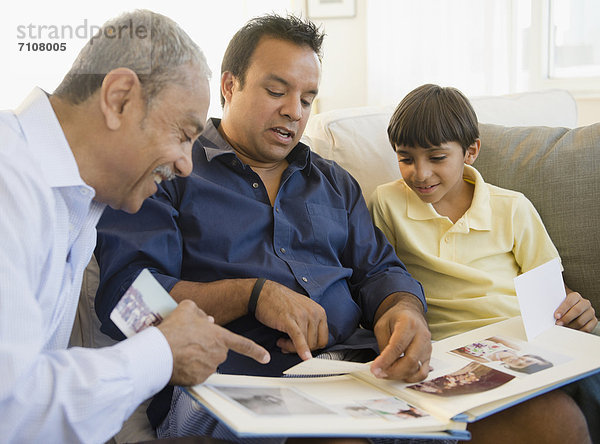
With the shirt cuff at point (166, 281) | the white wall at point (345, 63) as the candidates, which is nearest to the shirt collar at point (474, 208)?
the shirt cuff at point (166, 281)

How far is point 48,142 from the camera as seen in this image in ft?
3.05

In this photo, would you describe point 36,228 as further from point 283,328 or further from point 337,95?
point 337,95

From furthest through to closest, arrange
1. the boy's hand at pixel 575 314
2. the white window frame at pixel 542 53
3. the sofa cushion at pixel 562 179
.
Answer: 1. the white window frame at pixel 542 53
2. the sofa cushion at pixel 562 179
3. the boy's hand at pixel 575 314

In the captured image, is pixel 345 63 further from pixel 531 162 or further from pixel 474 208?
pixel 474 208

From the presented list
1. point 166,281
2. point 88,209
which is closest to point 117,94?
point 88,209

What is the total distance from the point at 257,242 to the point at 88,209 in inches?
18.9

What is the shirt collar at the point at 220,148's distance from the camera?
1.45 metres

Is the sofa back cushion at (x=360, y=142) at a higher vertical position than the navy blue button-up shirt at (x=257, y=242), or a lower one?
higher

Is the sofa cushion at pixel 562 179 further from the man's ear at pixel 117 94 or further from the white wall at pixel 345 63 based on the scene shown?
the white wall at pixel 345 63

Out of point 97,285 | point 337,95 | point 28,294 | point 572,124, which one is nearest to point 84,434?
point 28,294

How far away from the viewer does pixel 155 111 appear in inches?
38.5

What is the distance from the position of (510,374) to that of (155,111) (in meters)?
0.76

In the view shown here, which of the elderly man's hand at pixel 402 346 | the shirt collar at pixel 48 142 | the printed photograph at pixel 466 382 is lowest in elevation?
the printed photograph at pixel 466 382

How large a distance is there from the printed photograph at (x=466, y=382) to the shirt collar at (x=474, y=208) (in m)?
0.55
